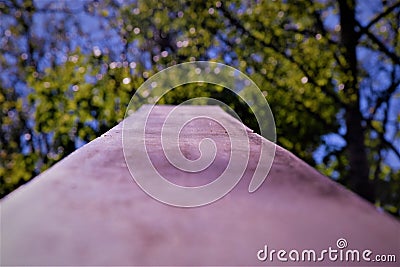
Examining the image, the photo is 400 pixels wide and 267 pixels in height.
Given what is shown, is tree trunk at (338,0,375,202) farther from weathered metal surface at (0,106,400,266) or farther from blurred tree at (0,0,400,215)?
weathered metal surface at (0,106,400,266)

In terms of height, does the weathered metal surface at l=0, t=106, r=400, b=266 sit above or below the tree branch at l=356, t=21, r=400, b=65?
below

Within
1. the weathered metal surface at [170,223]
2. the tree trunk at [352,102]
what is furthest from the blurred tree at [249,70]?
the weathered metal surface at [170,223]

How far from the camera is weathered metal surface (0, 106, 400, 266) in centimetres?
87

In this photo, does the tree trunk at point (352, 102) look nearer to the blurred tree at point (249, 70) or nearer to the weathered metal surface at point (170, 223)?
the blurred tree at point (249, 70)

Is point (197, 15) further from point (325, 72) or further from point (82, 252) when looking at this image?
point (82, 252)

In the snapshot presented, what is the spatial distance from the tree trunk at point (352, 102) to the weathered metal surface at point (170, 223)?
371 inches

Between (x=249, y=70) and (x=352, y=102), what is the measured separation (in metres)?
2.61

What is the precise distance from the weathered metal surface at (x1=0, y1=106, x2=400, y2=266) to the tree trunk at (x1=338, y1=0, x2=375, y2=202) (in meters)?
9.42

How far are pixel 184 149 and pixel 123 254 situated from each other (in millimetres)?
973

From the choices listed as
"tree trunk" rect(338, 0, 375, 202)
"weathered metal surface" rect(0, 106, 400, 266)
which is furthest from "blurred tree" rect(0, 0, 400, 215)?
"weathered metal surface" rect(0, 106, 400, 266)

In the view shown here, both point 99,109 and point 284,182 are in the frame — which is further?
point 99,109

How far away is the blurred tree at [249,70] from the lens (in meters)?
9.98

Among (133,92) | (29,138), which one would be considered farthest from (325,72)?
(29,138)

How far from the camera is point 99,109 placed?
9.55 m
